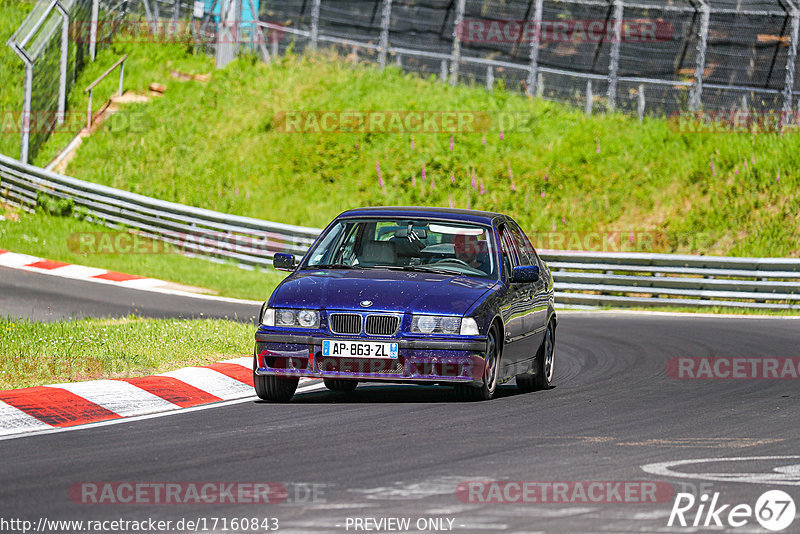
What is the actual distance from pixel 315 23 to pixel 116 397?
1000 inches

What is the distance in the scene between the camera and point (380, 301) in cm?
960

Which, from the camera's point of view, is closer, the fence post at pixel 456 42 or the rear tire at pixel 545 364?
the rear tire at pixel 545 364

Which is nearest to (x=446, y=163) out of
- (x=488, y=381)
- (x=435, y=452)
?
(x=488, y=381)

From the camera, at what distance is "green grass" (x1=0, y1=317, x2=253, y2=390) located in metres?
10.6

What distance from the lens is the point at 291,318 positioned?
9711 mm

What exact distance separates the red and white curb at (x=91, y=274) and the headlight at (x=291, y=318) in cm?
1193

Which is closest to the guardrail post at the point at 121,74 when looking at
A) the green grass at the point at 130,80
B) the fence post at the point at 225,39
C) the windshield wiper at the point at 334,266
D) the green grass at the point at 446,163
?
the green grass at the point at 130,80

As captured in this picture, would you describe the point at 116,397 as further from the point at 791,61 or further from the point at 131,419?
the point at 791,61

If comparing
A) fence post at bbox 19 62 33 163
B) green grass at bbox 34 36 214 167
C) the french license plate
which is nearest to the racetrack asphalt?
the french license plate

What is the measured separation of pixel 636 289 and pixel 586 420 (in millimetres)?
15021

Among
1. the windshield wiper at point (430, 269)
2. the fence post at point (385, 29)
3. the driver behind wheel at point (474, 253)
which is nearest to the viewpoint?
the windshield wiper at point (430, 269)

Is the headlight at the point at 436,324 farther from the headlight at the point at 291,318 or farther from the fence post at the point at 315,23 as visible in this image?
the fence post at the point at 315,23

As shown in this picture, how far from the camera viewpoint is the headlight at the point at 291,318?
379 inches

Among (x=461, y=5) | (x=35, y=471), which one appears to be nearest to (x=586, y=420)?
(x=35, y=471)
